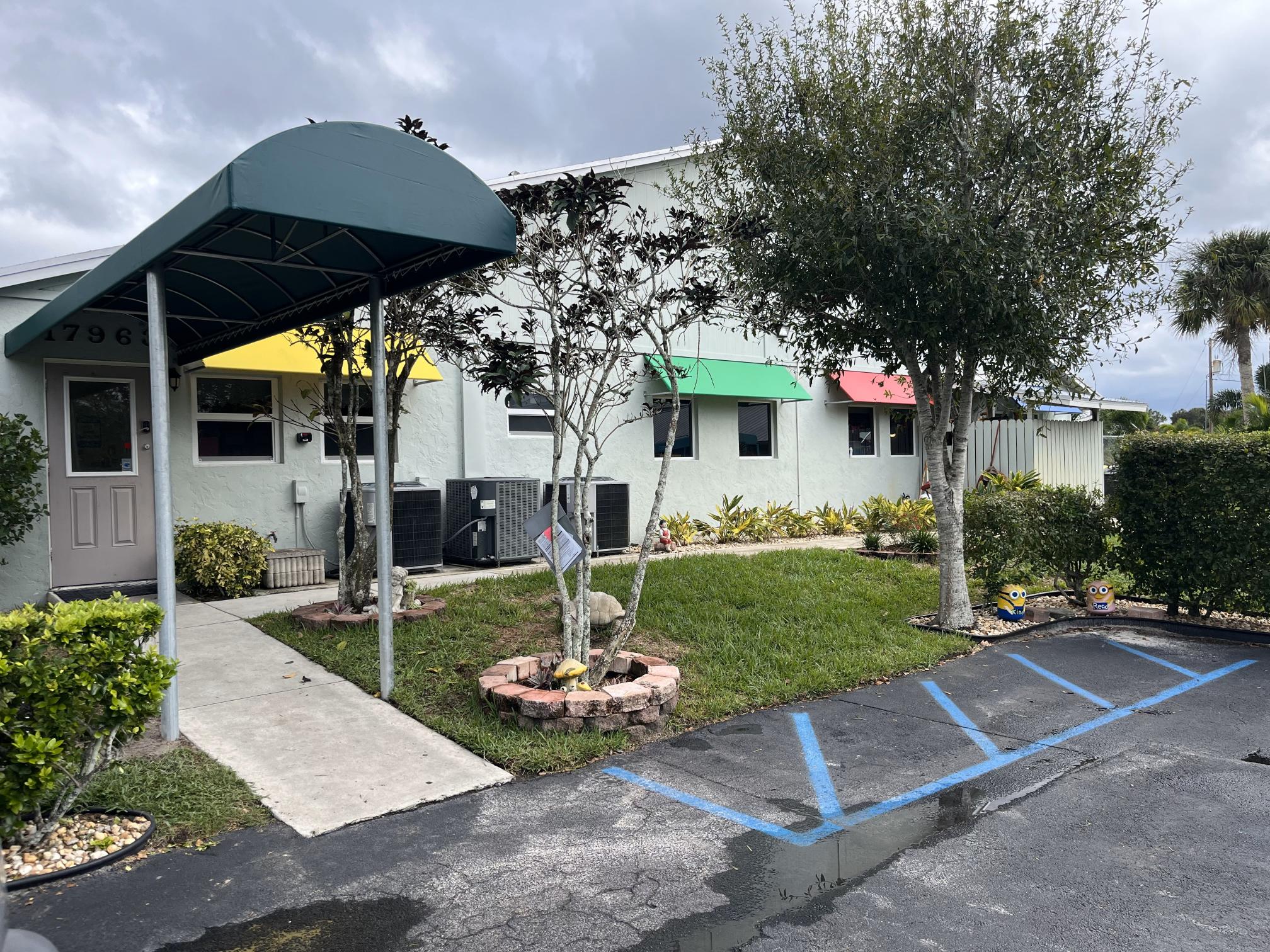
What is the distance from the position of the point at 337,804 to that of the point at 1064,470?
18.2 m

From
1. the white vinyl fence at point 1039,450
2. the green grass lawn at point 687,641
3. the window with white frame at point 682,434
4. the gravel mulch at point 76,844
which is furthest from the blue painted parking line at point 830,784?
the white vinyl fence at point 1039,450

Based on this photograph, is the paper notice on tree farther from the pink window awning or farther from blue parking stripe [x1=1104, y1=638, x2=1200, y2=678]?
the pink window awning

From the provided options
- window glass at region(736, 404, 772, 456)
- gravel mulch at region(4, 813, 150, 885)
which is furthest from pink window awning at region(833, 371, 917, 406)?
gravel mulch at region(4, 813, 150, 885)

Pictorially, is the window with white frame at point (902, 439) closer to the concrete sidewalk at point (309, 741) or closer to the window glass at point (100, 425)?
the window glass at point (100, 425)

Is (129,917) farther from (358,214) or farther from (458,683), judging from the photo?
(358,214)

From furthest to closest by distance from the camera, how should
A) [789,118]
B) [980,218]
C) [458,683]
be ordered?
[789,118], [980,218], [458,683]

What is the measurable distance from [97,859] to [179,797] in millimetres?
602

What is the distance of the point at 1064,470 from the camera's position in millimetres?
18984

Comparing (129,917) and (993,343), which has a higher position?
(993,343)

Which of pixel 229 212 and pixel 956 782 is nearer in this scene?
pixel 229 212

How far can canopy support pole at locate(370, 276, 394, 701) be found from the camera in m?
5.92

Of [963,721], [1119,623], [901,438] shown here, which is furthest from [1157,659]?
[901,438]

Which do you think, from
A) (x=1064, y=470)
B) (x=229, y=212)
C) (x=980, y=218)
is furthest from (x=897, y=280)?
(x=1064, y=470)

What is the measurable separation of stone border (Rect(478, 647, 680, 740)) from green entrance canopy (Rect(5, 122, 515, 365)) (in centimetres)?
266
